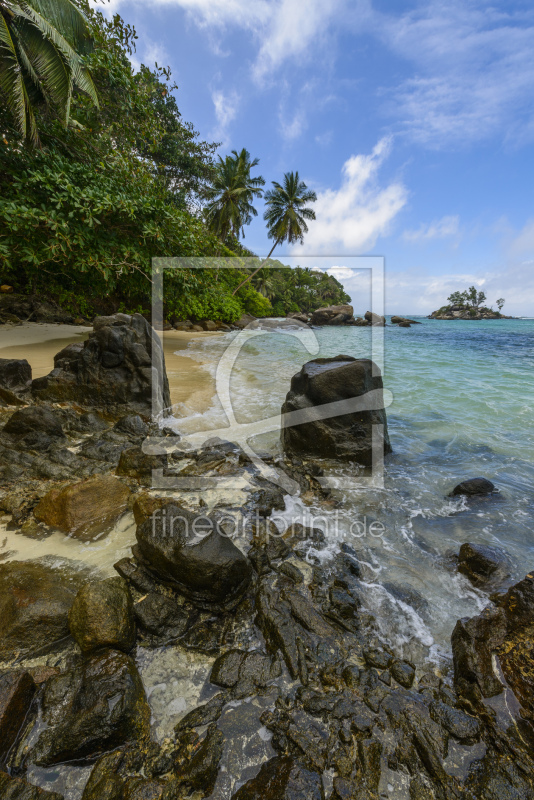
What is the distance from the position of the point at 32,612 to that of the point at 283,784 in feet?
6.26

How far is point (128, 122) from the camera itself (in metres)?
9.89

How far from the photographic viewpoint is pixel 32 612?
228cm

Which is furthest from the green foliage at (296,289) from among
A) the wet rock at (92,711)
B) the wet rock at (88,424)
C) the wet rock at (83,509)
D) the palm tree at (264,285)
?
the wet rock at (92,711)

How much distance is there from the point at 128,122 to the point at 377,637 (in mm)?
13699

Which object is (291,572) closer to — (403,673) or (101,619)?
(403,673)

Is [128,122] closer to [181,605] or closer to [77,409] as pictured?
[77,409]

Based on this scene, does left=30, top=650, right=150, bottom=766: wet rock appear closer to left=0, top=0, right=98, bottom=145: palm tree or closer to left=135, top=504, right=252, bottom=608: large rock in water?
left=135, top=504, right=252, bottom=608: large rock in water

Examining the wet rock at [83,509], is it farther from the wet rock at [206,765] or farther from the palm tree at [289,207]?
the palm tree at [289,207]

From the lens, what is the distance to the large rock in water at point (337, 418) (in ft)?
17.3

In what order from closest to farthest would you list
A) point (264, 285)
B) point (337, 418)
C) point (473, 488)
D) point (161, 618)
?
point (161, 618), point (473, 488), point (337, 418), point (264, 285)

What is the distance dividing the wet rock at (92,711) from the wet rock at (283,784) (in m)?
0.66

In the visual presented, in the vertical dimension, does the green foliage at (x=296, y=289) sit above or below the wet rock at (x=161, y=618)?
above

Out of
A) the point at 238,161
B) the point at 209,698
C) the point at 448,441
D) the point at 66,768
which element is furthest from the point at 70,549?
the point at 238,161

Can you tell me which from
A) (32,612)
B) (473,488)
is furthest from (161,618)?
(473,488)
